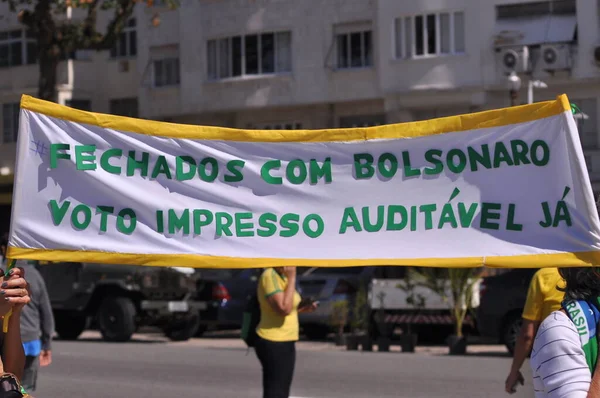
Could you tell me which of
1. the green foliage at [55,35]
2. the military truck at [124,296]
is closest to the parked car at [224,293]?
the military truck at [124,296]

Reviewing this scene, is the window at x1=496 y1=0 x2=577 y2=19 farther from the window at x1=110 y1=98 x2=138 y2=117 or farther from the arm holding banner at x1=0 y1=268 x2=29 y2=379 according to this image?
the arm holding banner at x1=0 y1=268 x2=29 y2=379

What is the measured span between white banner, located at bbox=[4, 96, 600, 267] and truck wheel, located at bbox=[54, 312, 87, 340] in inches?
724

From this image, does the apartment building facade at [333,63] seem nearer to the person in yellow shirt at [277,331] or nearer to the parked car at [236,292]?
the parked car at [236,292]

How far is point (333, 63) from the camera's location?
35594 mm

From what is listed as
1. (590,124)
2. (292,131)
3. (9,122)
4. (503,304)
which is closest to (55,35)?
(590,124)

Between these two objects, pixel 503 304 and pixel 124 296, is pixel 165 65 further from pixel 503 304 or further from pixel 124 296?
pixel 503 304

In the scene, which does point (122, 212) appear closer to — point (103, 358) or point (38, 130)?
point (38, 130)

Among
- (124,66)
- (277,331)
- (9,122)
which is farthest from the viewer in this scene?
(9,122)

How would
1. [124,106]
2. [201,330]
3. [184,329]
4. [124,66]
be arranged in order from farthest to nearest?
[124,106], [124,66], [201,330], [184,329]

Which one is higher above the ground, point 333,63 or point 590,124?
point 333,63

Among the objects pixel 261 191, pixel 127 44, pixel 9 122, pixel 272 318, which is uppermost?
pixel 127 44

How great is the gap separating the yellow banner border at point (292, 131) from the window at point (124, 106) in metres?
35.6

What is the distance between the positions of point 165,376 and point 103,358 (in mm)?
2989

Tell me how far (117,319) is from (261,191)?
1701 centimetres
